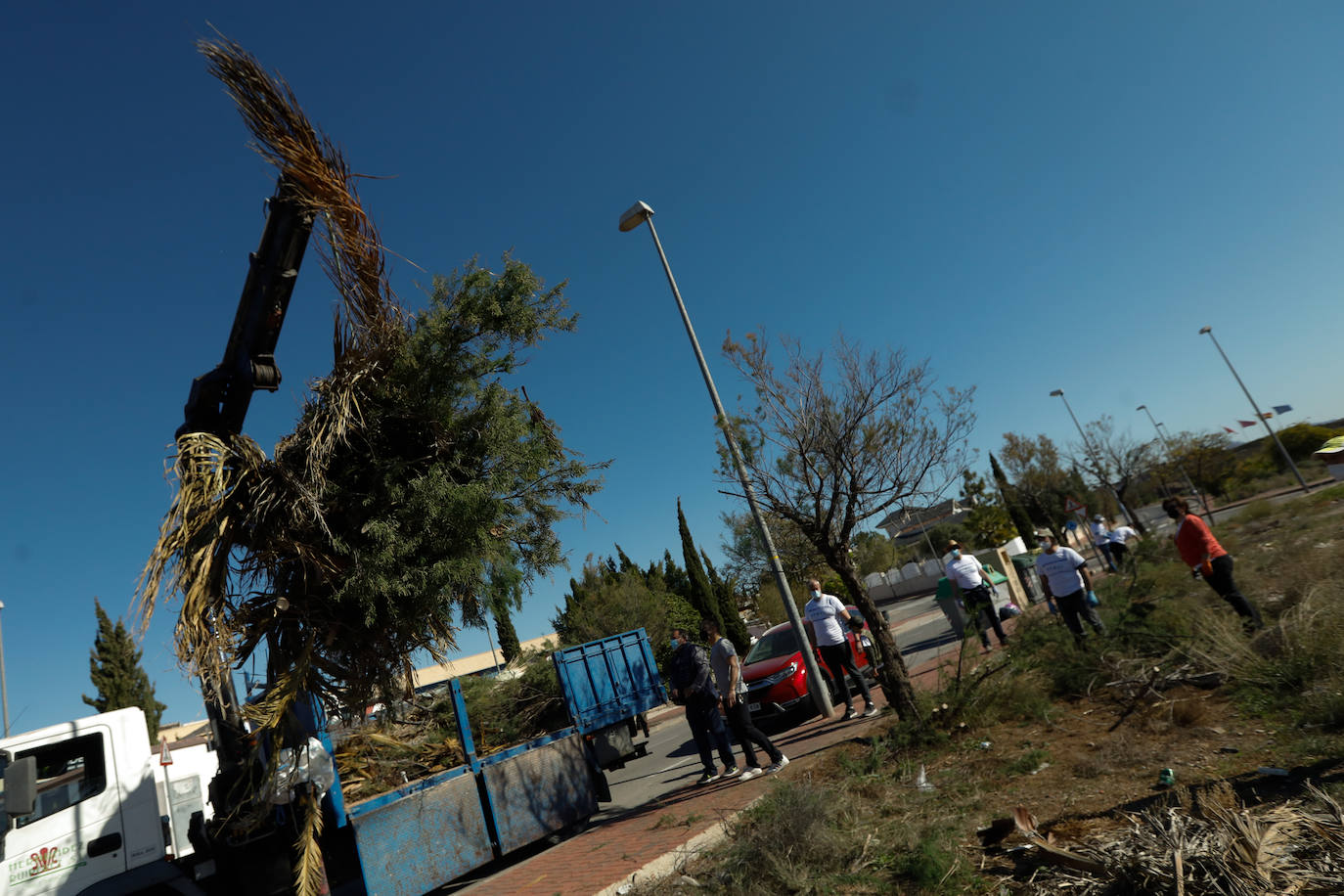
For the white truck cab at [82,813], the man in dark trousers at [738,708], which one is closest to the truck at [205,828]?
the white truck cab at [82,813]

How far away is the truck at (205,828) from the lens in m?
5.30

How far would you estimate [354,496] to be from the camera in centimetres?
555

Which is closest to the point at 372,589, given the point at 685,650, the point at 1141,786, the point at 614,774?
the point at 685,650

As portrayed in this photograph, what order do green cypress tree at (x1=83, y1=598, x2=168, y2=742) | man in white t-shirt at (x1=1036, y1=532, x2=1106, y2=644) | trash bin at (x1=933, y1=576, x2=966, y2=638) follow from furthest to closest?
green cypress tree at (x1=83, y1=598, x2=168, y2=742)
trash bin at (x1=933, y1=576, x2=966, y2=638)
man in white t-shirt at (x1=1036, y1=532, x2=1106, y2=644)

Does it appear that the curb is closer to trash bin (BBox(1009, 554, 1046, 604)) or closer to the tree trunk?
the tree trunk

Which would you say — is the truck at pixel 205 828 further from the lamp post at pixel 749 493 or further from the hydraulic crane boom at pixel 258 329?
the lamp post at pixel 749 493

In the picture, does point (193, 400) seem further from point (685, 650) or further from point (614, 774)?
point (614, 774)

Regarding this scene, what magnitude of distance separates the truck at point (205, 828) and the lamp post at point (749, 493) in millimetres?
3959

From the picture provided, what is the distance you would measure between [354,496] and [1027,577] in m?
15.2

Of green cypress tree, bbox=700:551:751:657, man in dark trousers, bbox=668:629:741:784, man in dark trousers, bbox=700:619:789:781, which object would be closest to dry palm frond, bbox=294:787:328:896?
man in dark trousers, bbox=668:629:741:784

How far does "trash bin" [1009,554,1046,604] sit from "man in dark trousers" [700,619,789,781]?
10.6 metres

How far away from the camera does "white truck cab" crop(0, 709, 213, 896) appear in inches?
204

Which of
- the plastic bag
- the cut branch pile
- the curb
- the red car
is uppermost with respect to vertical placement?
the plastic bag

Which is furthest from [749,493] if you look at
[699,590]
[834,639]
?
[699,590]
